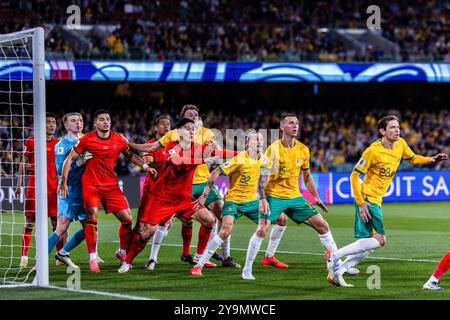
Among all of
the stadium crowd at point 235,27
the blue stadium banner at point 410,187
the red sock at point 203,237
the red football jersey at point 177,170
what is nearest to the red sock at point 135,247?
the red football jersey at point 177,170

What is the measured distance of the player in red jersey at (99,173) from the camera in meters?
11.5

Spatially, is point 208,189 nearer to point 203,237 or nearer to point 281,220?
point 203,237

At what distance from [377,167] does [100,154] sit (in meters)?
3.65

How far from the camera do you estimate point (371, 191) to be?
33.9 ft

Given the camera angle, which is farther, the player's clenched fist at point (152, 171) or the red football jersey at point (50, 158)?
the red football jersey at point (50, 158)

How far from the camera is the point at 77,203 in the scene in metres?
11.8

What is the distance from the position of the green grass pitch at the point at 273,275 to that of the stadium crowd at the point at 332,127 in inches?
612

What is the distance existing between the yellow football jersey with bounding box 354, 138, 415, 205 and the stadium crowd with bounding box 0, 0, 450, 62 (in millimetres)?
22767

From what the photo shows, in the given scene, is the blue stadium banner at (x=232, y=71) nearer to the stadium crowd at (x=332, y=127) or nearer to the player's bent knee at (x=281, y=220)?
the stadium crowd at (x=332, y=127)

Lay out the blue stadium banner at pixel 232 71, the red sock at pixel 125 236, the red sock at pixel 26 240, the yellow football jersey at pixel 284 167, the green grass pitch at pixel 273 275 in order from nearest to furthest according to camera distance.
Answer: the green grass pitch at pixel 273 275 < the yellow football jersey at pixel 284 167 < the red sock at pixel 125 236 < the red sock at pixel 26 240 < the blue stadium banner at pixel 232 71

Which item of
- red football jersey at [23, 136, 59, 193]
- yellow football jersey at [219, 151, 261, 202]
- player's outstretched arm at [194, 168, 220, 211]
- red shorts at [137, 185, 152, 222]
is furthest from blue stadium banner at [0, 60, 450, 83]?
player's outstretched arm at [194, 168, 220, 211]

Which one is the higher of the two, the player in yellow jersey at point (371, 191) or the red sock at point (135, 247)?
the player in yellow jersey at point (371, 191)

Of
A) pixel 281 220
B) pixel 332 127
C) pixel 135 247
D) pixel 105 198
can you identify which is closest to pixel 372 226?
pixel 281 220

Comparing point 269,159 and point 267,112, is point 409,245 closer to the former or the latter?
point 269,159
